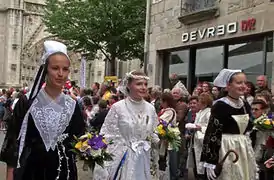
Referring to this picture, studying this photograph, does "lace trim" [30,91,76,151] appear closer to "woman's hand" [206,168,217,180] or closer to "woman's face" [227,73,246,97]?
"woman's hand" [206,168,217,180]

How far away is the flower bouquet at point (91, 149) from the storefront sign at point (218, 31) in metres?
8.59

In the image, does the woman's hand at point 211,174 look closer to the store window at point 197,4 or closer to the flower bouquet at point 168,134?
the flower bouquet at point 168,134

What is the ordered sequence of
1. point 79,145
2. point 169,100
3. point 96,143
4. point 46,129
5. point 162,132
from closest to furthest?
point 46,129 → point 79,145 → point 96,143 → point 162,132 → point 169,100

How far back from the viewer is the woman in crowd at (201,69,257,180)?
5.43 meters

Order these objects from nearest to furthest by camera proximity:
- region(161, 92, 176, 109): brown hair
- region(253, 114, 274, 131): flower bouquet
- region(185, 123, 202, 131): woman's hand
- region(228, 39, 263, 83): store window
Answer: region(253, 114, 274, 131): flower bouquet → region(185, 123, 202, 131): woman's hand → region(161, 92, 176, 109): brown hair → region(228, 39, 263, 83): store window

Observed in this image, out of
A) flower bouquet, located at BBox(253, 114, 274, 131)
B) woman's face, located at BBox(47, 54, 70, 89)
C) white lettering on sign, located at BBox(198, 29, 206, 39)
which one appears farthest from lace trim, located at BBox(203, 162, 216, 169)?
white lettering on sign, located at BBox(198, 29, 206, 39)

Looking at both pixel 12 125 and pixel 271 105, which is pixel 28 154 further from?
pixel 271 105

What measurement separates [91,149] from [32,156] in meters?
0.79

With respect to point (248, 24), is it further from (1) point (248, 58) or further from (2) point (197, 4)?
(2) point (197, 4)

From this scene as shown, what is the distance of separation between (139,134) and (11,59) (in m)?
36.3

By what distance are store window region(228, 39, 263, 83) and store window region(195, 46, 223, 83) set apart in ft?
1.84

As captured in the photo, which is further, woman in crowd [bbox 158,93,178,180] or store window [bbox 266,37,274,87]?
store window [bbox 266,37,274,87]

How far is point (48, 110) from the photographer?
4.13 m

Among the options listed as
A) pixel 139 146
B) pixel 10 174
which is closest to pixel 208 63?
pixel 139 146
